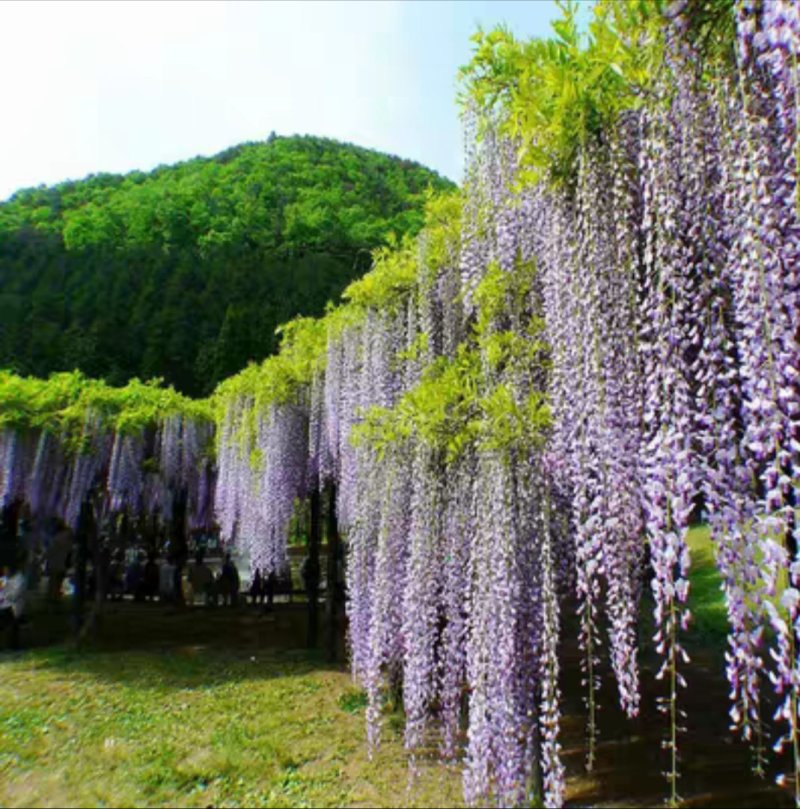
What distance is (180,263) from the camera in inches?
1410

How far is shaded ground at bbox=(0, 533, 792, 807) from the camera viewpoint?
5.53m

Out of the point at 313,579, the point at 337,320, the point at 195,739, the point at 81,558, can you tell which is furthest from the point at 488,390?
the point at 81,558

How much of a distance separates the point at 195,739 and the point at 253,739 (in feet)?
1.99

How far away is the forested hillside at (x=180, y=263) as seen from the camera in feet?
106

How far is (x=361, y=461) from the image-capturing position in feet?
22.9

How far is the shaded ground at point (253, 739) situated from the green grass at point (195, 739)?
0.06 feet

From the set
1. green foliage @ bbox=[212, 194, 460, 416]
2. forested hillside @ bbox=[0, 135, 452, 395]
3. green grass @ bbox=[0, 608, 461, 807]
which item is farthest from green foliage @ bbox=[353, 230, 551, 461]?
forested hillside @ bbox=[0, 135, 452, 395]

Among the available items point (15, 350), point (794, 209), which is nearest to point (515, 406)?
point (794, 209)

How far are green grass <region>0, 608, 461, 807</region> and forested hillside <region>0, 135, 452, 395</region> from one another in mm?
23681

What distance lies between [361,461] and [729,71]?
4.95 m

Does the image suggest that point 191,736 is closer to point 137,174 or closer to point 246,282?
point 246,282

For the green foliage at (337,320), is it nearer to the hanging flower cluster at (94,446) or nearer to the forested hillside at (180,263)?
the hanging flower cluster at (94,446)

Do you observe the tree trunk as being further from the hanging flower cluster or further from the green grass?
the hanging flower cluster

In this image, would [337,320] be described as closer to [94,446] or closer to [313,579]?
[313,579]
